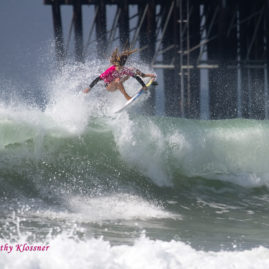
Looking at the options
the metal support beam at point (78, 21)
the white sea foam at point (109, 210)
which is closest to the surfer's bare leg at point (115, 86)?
the white sea foam at point (109, 210)

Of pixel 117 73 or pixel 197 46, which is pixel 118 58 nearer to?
pixel 117 73

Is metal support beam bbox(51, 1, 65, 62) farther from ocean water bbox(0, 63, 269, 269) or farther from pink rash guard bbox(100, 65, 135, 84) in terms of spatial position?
pink rash guard bbox(100, 65, 135, 84)

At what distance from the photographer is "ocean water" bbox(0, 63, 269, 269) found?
5.57 metres

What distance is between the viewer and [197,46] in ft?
59.6

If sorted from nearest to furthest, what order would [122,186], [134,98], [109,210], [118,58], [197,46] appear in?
1. [109,210]
2. [122,186]
3. [118,58]
4. [134,98]
5. [197,46]

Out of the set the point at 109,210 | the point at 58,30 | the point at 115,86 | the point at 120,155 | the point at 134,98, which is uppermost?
the point at 58,30

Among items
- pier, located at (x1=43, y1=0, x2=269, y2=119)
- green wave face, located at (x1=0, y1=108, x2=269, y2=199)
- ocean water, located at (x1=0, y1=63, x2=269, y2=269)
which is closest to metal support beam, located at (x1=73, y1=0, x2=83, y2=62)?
pier, located at (x1=43, y1=0, x2=269, y2=119)

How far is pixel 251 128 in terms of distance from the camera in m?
12.4

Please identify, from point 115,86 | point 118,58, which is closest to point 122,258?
point 118,58

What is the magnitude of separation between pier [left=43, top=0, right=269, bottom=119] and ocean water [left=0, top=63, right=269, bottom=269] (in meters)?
5.34

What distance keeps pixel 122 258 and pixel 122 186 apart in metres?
3.83

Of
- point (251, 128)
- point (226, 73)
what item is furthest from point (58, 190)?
point (226, 73)

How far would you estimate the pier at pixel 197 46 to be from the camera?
59.1 ft

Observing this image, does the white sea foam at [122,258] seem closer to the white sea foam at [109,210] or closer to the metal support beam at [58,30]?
Answer: the white sea foam at [109,210]
